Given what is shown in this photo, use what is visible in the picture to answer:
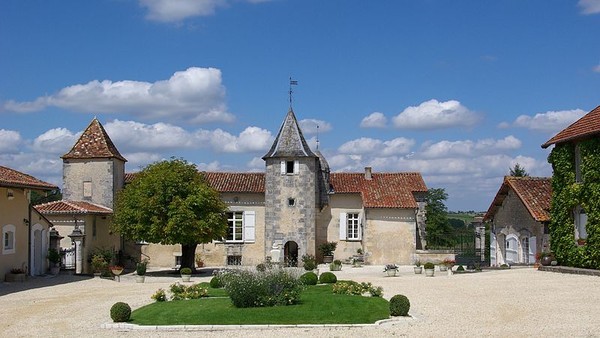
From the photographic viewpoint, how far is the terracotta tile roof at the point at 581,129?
2467 cm

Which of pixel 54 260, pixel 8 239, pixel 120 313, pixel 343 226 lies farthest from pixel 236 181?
pixel 120 313

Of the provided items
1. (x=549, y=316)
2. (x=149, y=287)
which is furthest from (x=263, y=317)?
(x=149, y=287)

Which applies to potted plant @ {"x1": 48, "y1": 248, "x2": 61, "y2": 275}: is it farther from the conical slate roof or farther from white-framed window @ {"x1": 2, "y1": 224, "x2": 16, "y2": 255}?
the conical slate roof

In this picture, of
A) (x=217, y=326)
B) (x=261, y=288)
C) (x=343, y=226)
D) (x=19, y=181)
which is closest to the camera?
(x=217, y=326)

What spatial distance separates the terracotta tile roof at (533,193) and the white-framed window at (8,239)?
20.6 meters

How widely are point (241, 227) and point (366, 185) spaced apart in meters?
7.81

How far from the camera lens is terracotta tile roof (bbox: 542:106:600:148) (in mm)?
24672

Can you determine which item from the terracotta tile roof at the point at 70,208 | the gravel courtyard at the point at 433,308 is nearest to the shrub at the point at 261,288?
the gravel courtyard at the point at 433,308

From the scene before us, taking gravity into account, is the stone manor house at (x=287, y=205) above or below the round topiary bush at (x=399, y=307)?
above

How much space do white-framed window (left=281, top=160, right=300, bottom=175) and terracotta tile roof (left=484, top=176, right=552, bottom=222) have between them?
11118 millimetres

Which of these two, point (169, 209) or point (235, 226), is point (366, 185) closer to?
point (235, 226)

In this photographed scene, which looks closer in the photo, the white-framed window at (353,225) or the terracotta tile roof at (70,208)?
the terracotta tile roof at (70,208)

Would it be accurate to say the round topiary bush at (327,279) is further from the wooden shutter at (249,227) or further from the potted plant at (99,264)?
the wooden shutter at (249,227)

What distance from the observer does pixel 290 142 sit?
39312 millimetres
